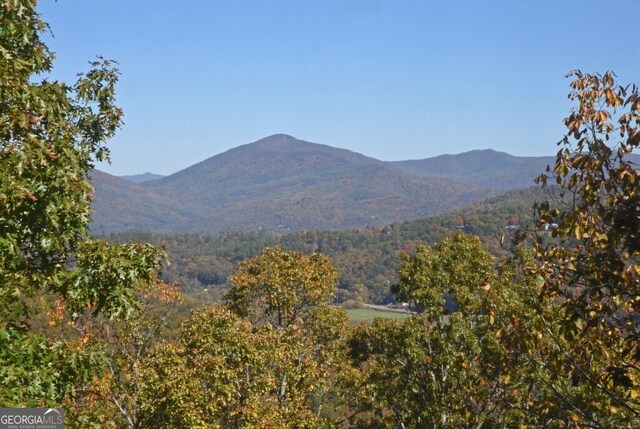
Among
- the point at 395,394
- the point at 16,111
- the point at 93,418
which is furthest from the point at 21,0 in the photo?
the point at 395,394

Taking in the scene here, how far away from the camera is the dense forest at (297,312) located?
828 centimetres

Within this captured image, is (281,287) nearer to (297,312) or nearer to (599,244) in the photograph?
(297,312)

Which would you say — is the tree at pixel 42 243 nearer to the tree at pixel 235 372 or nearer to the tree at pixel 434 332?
the tree at pixel 235 372

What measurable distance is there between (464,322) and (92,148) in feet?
52.5

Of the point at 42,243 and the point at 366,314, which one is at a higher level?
the point at 42,243

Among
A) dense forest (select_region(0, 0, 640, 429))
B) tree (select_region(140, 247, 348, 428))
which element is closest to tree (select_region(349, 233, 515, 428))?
dense forest (select_region(0, 0, 640, 429))

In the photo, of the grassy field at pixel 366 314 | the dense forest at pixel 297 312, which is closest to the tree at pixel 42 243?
the dense forest at pixel 297 312

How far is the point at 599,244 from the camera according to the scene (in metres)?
8.16

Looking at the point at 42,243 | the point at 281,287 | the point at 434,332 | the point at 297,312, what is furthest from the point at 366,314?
the point at 42,243

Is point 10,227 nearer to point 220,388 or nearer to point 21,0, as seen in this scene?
point 21,0

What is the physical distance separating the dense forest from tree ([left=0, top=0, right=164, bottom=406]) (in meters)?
0.04

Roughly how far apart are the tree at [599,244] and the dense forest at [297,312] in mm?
28

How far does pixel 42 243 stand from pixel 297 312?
23.4m

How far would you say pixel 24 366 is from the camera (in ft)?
32.9
